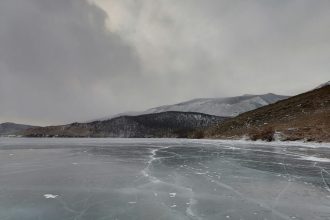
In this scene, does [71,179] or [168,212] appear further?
[71,179]

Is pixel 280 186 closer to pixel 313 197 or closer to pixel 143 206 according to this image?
pixel 313 197

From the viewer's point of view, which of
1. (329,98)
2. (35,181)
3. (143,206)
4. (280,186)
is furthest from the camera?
(329,98)

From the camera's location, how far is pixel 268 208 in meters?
11.9

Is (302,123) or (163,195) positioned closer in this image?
(163,195)

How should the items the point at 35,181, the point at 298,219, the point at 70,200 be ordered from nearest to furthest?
the point at 298,219 → the point at 70,200 → the point at 35,181

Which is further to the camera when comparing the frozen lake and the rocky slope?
the rocky slope

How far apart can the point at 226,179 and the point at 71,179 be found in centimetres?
871

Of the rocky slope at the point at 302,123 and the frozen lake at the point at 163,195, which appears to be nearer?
the frozen lake at the point at 163,195

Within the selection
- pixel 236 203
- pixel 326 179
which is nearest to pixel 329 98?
pixel 326 179

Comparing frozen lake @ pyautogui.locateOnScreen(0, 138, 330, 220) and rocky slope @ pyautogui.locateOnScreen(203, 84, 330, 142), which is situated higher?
rocky slope @ pyautogui.locateOnScreen(203, 84, 330, 142)

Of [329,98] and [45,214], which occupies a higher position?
[329,98]

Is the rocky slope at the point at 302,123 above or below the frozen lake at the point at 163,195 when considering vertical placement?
above

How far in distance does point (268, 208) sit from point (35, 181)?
1231cm

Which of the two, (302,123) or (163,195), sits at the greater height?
(302,123)
